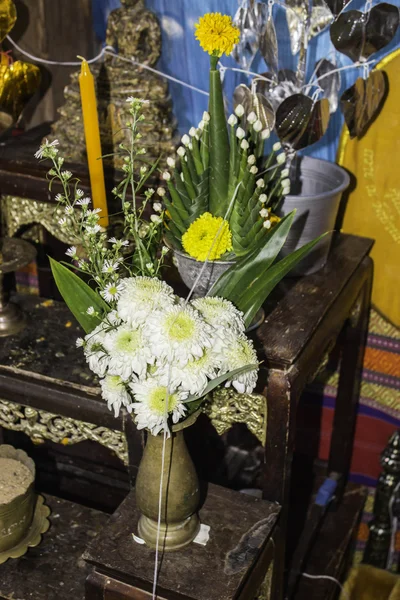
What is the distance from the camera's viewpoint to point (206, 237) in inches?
39.4

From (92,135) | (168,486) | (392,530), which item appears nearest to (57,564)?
(168,486)

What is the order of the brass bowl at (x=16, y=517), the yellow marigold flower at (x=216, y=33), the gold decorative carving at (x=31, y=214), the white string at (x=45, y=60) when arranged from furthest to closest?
the white string at (x=45, y=60) → the gold decorative carving at (x=31, y=214) → the brass bowl at (x=16, y=517) → the yellow marigold flower at (x=216, y=33)

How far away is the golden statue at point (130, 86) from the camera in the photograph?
1375 mm

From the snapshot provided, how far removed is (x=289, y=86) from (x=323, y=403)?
2.66 ft

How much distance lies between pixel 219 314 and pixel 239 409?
1.00 feet

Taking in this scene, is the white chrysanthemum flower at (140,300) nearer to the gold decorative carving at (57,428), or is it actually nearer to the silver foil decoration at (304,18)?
the gold decorative carving at (57,428)

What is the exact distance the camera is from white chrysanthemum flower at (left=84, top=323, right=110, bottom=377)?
87 cm

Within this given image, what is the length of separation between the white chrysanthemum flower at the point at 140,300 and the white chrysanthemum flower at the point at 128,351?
0.6 inches

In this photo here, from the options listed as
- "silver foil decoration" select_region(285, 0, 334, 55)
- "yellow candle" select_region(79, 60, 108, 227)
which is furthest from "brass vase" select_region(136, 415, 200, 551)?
"silver foil decoration" select_region(285, 0, 334, 55)

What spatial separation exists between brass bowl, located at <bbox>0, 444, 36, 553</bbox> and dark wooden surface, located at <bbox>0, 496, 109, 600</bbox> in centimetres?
4

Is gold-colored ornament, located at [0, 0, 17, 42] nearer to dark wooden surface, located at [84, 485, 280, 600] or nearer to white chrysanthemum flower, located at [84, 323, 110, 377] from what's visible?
white chrysanthemum flower, located at [84, 323, 110, 377]

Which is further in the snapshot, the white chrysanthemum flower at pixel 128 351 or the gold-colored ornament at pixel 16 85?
the gold-colored ornament at pixel 16 85

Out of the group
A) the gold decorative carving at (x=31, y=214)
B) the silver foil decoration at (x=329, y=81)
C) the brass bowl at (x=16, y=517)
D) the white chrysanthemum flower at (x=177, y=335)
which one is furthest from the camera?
the gold decorative carving at (x=31, y=214)

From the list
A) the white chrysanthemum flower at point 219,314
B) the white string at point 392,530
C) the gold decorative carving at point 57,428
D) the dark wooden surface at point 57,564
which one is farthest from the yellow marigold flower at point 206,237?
the white string at point 392,530
